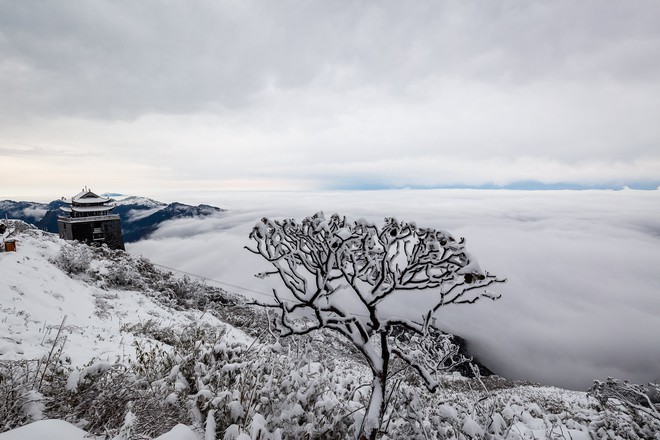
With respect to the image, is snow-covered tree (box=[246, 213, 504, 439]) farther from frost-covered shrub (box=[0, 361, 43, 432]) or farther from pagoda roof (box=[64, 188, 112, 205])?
pagoda roof (box=[64, 188, 112, 205])

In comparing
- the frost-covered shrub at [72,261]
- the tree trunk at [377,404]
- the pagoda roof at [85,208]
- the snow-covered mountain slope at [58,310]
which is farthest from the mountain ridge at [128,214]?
the tree trunk at [377,404]

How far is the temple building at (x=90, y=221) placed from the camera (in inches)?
1537

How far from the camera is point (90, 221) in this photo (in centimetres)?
3991

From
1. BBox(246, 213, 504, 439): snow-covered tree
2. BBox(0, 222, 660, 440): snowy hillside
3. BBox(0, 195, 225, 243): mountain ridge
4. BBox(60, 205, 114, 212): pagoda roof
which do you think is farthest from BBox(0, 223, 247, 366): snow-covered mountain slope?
BBox(0, 195, 225, 243): mountain ridge

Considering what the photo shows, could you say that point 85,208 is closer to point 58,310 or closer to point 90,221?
point 90,221

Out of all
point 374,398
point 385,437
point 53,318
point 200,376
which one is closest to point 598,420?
point 385,437

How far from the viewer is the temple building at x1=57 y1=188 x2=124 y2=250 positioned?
39.0m

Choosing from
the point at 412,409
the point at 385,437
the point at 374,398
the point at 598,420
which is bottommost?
the point at 598,420

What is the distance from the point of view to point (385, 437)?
4.26m

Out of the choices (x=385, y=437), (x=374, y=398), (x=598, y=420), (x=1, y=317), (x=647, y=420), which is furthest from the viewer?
(x=1, y=317)

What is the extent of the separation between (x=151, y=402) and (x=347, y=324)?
91.9 inches

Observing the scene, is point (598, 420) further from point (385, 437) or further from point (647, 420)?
point (385, 437)

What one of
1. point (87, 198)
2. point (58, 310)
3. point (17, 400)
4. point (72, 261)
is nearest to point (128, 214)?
point (87, 198)

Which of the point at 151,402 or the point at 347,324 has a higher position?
the point at 347,324
